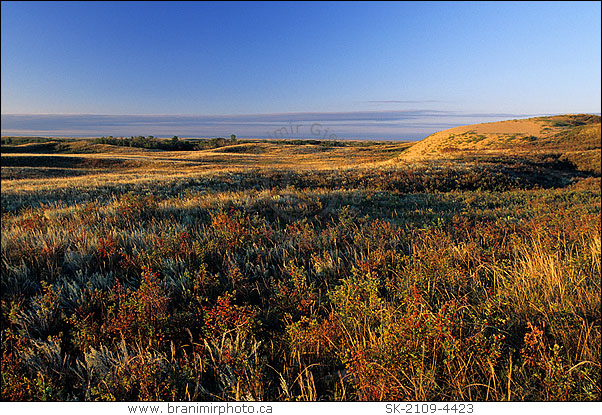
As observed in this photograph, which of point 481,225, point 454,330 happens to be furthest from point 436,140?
point 454,330

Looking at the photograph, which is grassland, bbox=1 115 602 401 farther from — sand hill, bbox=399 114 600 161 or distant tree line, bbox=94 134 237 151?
distant tree line, bbox=94 134 237 151

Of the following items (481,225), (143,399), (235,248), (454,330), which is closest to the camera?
(143,399)

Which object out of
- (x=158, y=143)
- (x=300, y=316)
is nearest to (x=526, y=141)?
(x=300, y=316)

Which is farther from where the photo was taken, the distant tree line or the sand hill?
the distant tree line

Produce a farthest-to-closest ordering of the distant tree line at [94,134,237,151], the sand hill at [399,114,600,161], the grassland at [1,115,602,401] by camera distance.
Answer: the distant tree line at [94,134,237,151]
the sand hill at [399,114,600,161]
the grassland at [1,115,602,401]

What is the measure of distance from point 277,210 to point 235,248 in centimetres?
293

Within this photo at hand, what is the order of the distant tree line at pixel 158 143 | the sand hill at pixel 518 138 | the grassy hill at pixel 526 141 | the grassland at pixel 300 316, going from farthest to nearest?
1. the distant tree line at pixel 158 143
2. the sand hill at pixel 518 138
3. the grassy hill at pixel 526 141
4. the grassland at pixel 300 316

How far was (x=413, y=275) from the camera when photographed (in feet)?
10.6

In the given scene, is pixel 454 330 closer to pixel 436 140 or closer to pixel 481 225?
pixel 481 225

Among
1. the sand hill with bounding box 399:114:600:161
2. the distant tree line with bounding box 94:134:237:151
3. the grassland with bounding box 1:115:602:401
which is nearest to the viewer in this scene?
the grassland with bounding box 1:115:602:401

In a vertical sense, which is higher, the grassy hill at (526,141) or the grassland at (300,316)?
the grassy hill at (526,141)

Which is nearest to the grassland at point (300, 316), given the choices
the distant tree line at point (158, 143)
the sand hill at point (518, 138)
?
the sand hill at point (518, 138)

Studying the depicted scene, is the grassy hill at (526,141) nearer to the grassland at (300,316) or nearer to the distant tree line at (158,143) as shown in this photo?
the grassland at (300,316)

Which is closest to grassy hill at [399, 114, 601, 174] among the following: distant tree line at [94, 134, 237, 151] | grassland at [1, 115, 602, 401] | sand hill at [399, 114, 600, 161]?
sand hill at [399, 114, 600, 161]
